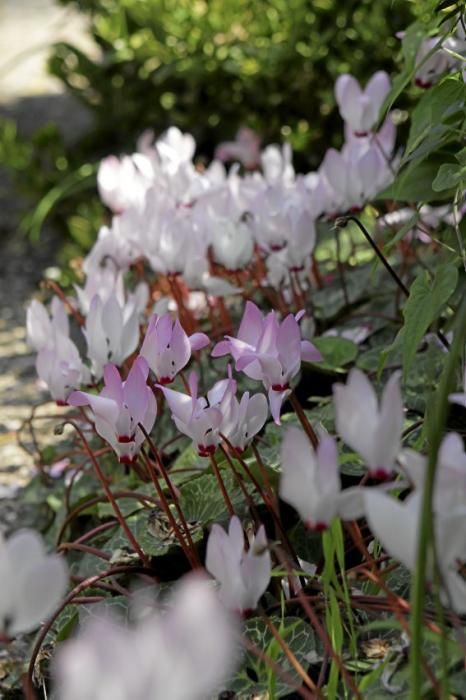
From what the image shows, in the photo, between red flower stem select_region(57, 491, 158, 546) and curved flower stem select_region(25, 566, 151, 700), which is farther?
red flower stem select_region(57, 491, 158, 546)

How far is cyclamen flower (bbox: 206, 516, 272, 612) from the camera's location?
1.15m

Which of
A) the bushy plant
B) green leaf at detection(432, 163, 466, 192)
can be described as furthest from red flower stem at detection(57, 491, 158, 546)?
green leaf at detection(432, 163, 466, 192)

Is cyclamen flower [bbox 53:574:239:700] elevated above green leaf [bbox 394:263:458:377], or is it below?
below

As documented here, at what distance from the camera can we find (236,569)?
1.16 meters

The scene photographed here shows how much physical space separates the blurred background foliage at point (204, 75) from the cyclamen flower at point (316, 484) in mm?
2539

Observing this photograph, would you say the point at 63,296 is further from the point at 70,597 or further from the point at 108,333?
the point at 70,597

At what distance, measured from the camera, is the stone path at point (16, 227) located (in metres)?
2.96

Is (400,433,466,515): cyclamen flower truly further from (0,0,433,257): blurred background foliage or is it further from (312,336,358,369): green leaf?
(0,0,433,257): blurred background foliage

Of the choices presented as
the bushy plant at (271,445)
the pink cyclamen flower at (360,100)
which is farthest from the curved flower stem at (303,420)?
the pink cyclamen flower at (360,100)

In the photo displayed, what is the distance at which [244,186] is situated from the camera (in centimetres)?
234

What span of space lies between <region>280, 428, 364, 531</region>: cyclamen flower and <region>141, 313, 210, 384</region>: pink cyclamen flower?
496 millimetres

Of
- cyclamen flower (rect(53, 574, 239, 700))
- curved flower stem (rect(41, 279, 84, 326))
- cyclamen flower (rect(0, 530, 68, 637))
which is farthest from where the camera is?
→ curved flower stem (rect(41, 279, 84, 326))

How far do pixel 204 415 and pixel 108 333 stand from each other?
412 millimetres

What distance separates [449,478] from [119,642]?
299mm
